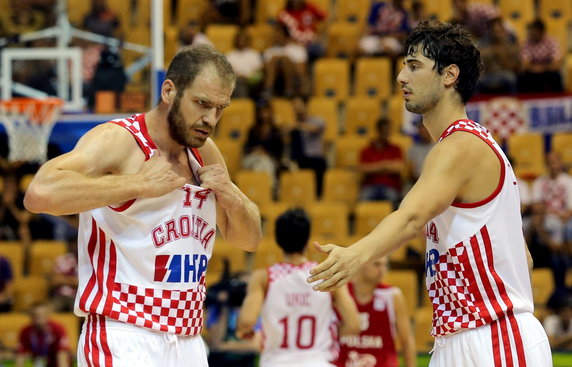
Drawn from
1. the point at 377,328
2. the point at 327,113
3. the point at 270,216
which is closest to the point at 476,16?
the point at 327,113

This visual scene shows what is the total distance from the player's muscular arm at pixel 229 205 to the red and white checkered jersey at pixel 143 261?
0.13 metres

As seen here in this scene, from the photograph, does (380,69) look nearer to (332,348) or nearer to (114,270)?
(332,348)

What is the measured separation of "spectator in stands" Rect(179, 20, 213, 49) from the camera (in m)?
15.8

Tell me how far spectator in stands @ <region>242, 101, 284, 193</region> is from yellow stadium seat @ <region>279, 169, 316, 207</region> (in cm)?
25

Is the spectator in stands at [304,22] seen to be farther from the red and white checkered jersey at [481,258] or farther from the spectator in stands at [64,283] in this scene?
the red and white checkered jersey at [481,258]

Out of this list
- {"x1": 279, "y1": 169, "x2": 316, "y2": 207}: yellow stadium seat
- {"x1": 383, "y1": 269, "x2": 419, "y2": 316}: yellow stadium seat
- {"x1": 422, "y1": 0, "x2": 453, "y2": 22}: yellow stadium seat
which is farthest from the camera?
{"x1": 422, "y1": 0, "x2": 453, "y2": 22}: yellow stadium seat

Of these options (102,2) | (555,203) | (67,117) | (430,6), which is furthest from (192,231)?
(430,6)

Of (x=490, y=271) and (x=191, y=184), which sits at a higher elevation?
(x=191, y=184)

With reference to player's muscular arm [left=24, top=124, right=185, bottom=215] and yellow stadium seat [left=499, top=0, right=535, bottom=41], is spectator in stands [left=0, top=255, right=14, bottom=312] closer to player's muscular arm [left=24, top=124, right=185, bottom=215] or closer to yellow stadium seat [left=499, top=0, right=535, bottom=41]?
player's muscular arm [left=24, top=124, right=185, bottom=215]

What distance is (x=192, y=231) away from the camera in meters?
A: 5.26

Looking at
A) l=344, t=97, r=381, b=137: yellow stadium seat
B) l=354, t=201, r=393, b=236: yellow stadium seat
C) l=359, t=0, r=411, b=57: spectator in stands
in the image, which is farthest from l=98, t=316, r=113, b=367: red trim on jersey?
l=359, t=0, r=411, b=57: spectator in stands

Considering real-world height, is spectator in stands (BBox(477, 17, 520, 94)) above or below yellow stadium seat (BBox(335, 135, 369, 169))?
above

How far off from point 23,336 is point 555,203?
7123mm

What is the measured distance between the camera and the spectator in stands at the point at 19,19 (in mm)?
11523
